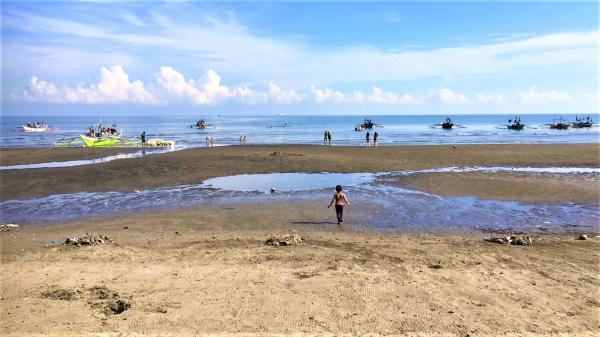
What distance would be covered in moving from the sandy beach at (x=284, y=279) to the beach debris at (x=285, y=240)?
17 cm

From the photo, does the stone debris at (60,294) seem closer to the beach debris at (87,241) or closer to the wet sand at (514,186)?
the beach debris at (87,241)

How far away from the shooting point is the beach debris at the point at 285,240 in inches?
439

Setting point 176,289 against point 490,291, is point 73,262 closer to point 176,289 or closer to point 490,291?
point 176,289

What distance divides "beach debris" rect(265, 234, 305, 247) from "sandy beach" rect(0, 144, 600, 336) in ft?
0.55

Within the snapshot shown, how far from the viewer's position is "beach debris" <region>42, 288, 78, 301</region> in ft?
24.9

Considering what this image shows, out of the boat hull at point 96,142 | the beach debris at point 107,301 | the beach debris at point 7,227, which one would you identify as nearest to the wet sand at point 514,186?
the beach debris at point 107,301

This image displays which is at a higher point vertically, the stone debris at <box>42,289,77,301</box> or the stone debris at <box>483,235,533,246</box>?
the stone debris at <box>483,235,533,246</box>

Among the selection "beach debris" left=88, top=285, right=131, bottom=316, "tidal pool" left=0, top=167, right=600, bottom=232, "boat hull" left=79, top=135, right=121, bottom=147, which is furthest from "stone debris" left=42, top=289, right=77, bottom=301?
"boat hull" left=79, top=135, right=121, bottom=147

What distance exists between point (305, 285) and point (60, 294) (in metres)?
4.38

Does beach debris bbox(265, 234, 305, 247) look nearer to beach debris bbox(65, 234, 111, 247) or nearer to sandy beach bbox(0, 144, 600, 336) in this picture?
sandy beach bbox(0, 144, 600, 336)

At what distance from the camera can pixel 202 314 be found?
6.95 m

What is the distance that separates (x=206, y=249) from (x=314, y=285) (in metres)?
3.63

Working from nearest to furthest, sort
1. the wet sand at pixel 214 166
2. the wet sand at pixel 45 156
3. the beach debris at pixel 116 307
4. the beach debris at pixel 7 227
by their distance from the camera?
the beach debris at pixel 116 307 → the beach debris at pixel 7 227 → the wet sand at pixel 214 166 → the wet sand at pixel 45 156

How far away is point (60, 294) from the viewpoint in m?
7.74
